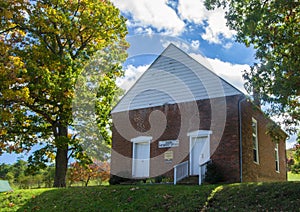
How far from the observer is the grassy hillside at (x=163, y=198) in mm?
10320

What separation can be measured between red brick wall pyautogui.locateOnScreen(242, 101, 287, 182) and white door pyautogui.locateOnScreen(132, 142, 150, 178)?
16.5 feet

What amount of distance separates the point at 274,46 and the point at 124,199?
294 inches

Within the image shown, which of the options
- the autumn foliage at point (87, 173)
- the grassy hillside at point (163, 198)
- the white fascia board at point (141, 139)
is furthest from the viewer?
the autumn foliage at point (87, 173)

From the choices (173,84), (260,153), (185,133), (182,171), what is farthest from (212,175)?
(173,84)

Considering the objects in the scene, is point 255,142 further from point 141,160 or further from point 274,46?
point 274,46

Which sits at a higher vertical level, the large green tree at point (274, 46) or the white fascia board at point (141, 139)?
the large green tree at point (274, 46)

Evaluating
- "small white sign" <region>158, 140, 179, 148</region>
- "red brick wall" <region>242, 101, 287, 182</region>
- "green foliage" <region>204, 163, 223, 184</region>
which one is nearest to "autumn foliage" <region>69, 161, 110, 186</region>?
"small white sign" <region>158, 140, 179, 148</region>

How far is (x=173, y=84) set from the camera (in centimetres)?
1827

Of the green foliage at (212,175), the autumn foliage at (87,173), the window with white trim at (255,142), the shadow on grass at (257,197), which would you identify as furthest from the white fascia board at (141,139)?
the autumn foliage at (87,173)

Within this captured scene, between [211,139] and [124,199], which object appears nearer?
[124,199]

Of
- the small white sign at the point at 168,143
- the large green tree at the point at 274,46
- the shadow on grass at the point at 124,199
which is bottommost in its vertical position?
the shadow on grass at the point at 124,199

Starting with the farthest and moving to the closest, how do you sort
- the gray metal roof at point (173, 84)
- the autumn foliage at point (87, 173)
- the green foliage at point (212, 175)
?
the autumn foliage at point (87, 173), the gray metal roof at point (173, 84), the green foliage at point (212, 175)

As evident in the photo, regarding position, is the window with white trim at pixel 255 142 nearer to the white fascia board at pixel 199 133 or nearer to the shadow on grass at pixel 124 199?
the white fascia board at pixel 199 133

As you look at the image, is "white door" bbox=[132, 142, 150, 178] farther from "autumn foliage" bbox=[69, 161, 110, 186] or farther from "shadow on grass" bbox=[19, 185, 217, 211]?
"autumn foliage" bbox=[69, 161, 110, 186]
